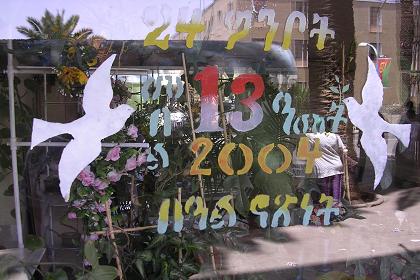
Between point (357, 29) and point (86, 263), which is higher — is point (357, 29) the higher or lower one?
the higher one

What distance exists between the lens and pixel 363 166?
3.31 metres

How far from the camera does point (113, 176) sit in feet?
9.20

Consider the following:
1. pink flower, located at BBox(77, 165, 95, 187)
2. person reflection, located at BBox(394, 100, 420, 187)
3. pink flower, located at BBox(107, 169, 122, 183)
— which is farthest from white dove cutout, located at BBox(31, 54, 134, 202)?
person reflection, located at BBox(394, 100, 420, 187)

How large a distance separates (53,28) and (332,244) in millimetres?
2279

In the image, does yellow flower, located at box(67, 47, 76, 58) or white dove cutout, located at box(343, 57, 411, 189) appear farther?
white dove cutout, located at box(343, 57, 411, 189)

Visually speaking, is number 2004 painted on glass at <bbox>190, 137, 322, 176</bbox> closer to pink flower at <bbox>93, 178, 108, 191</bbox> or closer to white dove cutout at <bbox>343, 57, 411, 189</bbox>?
white dove cutout at <bbox>343, 57, 411, 189</bbox>

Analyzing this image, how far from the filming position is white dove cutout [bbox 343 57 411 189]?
3158 mm

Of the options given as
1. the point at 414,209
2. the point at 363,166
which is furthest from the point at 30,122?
the point at 414,209

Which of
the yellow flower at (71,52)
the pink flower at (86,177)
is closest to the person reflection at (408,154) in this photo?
the pink flower at (86,177)

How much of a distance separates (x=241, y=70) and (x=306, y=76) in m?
0.49

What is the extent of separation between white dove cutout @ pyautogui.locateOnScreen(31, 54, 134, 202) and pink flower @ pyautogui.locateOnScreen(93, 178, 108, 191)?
107 millimetres

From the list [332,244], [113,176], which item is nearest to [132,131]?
[113,176]

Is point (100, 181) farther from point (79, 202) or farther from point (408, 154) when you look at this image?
point (408, 154)

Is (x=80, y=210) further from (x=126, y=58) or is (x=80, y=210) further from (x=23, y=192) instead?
(x=126, y=58)
